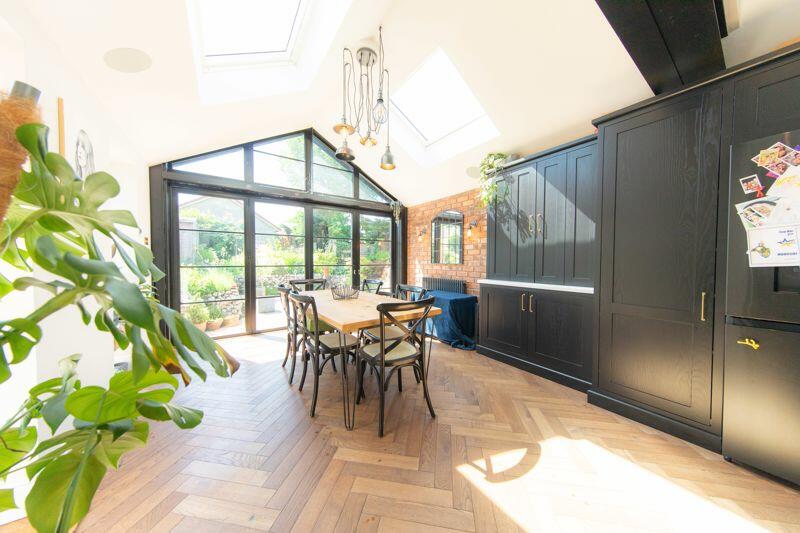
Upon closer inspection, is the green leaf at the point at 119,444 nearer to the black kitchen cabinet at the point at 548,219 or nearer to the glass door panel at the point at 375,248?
the black kitchen cabinet at the point at 548,219

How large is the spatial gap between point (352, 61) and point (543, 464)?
3.63 m

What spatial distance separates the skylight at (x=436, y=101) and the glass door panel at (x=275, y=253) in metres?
2.17

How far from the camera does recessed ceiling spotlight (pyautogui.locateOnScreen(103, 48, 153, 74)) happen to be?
1.94 m

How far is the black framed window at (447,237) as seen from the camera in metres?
4.49

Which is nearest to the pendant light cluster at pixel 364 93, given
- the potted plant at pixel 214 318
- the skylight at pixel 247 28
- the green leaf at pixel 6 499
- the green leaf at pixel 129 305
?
the skylight at pixel 247 28

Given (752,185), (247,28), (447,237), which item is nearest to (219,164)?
(247,28)

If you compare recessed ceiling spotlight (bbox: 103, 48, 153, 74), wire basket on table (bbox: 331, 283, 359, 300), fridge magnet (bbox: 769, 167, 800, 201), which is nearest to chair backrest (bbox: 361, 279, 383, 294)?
wire basket on table (bbox: 331, 283, 359, 300)

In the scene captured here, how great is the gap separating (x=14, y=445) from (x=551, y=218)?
326 cm

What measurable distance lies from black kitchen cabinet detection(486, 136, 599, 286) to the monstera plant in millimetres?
2784

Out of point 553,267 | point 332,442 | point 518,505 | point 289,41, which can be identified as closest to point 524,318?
point 553,267

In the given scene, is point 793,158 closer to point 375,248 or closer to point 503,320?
point 503,320

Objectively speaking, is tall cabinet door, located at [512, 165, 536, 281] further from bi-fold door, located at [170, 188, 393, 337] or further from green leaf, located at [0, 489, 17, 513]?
green leaf, located at [0, 489, 17, 513]

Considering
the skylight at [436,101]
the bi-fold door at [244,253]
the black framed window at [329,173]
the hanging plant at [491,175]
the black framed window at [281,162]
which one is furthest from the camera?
the black framed window at [329,173]

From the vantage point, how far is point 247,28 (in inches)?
103
